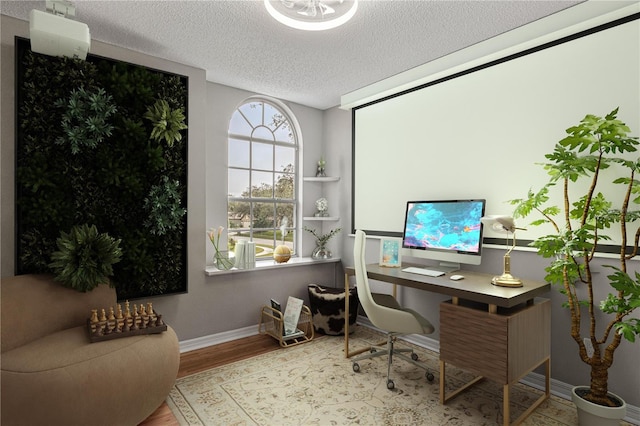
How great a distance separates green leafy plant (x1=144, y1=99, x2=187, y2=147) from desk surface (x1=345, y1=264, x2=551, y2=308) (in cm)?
204

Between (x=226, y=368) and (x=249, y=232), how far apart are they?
5.00 ft

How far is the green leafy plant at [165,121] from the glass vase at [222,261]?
114 cm

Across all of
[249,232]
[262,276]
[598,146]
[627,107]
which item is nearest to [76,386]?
[262,276]

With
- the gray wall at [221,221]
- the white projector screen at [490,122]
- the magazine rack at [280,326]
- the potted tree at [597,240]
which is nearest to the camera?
the potted tree at [597,240]

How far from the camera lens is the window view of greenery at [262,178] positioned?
150 inches

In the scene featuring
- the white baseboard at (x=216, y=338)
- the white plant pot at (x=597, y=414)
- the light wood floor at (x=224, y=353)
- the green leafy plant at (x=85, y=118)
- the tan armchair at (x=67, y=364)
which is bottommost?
the light wood floor at (x=224, y=353)

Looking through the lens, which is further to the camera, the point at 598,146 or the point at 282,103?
the point at 282,103

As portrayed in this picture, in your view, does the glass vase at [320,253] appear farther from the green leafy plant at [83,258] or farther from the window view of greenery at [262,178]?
the green leafy plant at [83,258]

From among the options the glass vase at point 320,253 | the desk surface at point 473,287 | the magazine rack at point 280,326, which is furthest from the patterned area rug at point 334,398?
the glass vase at point 320,253

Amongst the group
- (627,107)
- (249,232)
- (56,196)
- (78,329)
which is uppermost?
(627,107)

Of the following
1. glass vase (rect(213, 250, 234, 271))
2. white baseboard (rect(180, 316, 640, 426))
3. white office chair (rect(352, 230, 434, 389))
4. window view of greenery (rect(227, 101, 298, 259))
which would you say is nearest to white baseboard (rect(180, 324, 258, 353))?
white baseboard (rect(180, 316, 640, 426))

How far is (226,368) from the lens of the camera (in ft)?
9.21

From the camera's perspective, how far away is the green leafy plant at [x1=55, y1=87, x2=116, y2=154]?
2.46m

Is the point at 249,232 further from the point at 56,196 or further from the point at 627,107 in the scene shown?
the point at 627,107
